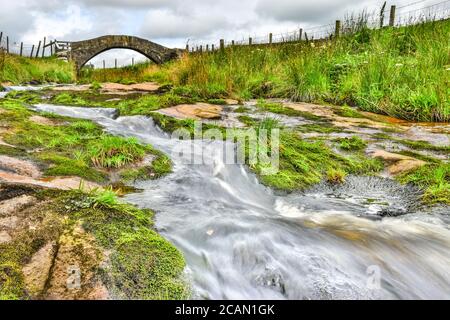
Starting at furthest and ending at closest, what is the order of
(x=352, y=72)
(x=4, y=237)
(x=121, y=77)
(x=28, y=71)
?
1. (x=121, y=77)
2. (x=28, y=71)
3. (x=352, y=72)
4. (x=4, y=237)

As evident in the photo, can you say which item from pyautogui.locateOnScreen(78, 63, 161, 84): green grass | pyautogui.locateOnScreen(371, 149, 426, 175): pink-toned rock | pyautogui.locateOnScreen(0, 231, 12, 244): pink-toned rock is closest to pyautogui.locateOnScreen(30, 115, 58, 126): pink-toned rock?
pyautogui.locateOnScreen(0, 231, 12, 244): pink-toned rock

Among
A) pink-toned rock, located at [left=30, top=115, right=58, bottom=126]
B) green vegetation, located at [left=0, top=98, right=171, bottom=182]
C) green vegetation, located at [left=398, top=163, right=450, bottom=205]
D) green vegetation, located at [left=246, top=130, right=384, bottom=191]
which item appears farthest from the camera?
pink-toned rock, located at [left=30, top=115, right=58, bottom=126]

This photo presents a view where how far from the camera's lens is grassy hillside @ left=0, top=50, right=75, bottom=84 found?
14078 mm

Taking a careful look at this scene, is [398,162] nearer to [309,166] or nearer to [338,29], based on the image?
[309,166]

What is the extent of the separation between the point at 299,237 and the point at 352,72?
19.5 feet

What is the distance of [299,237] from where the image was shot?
7.95 ft

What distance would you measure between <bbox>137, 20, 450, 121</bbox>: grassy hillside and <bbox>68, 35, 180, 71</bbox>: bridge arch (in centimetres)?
2098

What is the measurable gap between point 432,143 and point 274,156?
6.31ft

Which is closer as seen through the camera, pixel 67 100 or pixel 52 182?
pixel 52 182

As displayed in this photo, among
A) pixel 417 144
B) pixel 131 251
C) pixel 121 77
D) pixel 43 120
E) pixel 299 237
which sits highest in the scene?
pixel 121 77

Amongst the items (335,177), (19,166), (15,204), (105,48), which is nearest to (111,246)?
(15,204)

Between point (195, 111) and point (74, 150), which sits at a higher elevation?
point (195, 111)

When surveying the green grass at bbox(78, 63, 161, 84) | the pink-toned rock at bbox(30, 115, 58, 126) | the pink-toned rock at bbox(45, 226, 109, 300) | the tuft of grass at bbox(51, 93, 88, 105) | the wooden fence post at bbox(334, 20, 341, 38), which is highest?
the wooden fence post at bbox(334, 20, 341, 38)

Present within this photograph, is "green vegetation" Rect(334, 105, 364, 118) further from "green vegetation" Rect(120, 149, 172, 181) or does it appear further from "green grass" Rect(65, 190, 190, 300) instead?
"green grass" Rect(65, 190, 190, 300)
